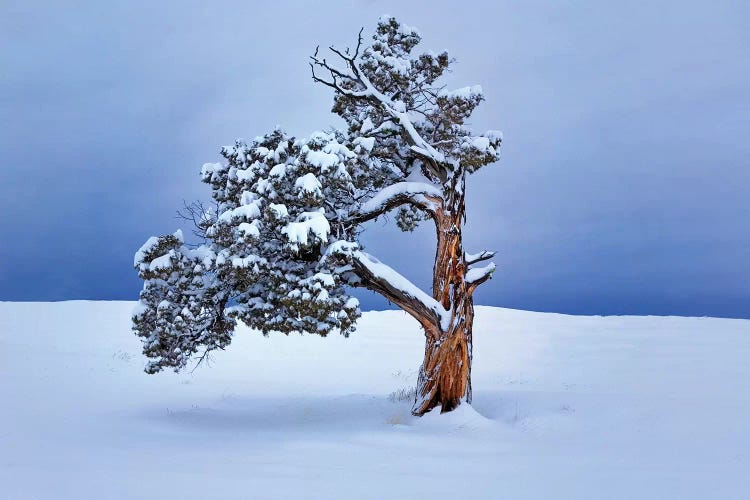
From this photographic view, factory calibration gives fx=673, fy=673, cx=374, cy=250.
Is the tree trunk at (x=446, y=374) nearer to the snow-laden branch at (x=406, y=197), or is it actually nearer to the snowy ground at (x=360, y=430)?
the snowy ground at (x=360, y=430)

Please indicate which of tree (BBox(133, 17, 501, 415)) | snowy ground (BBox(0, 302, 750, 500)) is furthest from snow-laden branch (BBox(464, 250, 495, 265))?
snowy ground (BBox(0, 302, 750, 500))

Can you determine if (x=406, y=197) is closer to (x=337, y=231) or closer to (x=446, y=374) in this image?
(x=337, y=231)

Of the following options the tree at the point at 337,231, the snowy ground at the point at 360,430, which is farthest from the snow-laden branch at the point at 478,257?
the snowy ground at the point at 360,430

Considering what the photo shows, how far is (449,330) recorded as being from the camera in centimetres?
1526

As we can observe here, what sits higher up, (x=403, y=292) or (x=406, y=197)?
(x=406, y=197)

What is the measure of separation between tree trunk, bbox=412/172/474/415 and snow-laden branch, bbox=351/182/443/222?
1.00 ft

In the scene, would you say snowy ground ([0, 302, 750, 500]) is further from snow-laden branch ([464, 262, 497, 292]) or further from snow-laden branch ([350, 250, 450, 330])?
A: snow-laden branch ([464, 262, 497, 292])

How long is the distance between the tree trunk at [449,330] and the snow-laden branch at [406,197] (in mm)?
305

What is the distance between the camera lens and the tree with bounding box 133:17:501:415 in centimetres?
1336

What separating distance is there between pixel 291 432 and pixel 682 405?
843 cm

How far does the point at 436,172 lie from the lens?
649 inches

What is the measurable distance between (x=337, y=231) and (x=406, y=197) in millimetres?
2221

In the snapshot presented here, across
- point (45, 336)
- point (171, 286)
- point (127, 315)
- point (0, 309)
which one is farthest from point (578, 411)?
point (0, 309)

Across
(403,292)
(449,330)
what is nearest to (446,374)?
(449,330)
